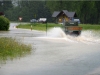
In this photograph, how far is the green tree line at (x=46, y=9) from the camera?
313 feet

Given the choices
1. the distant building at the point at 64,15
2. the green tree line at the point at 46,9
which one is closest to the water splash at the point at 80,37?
the green tree line at the point at 46,9

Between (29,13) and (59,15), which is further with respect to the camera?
(29,13)

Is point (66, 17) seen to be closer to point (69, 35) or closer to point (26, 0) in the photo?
point (26, 0)

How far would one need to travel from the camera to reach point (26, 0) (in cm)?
13375

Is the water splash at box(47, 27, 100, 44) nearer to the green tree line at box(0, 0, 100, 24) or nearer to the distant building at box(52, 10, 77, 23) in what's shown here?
the green tree line at box(0, 0, 100, 24)

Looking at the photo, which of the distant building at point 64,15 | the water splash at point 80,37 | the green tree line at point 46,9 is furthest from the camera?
the green tree line at point 46,9

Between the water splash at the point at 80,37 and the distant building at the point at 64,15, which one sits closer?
the water splash at the point at 80,37

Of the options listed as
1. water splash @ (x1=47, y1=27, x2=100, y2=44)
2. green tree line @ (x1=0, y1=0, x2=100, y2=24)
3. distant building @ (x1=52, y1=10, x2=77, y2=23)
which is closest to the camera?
water splash @ (x1=47, y1=27, x2=100, y2=44)

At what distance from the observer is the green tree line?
95.4m

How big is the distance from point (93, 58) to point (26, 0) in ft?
402

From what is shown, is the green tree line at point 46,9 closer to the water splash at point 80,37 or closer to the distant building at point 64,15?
the distant building at point 64,15

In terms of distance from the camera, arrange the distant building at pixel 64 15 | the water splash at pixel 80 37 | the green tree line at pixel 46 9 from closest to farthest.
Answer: the water splash at pixel 80 37, the distant building at pixel 64 15, the green tree line at pixel 46 9

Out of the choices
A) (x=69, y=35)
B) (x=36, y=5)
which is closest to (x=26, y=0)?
(x=36, y=5)

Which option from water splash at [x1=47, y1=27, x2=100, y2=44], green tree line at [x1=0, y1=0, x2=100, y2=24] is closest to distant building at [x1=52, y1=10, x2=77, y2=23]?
green tree line at [x1=0, y1=0, x2=100, y2=24]
